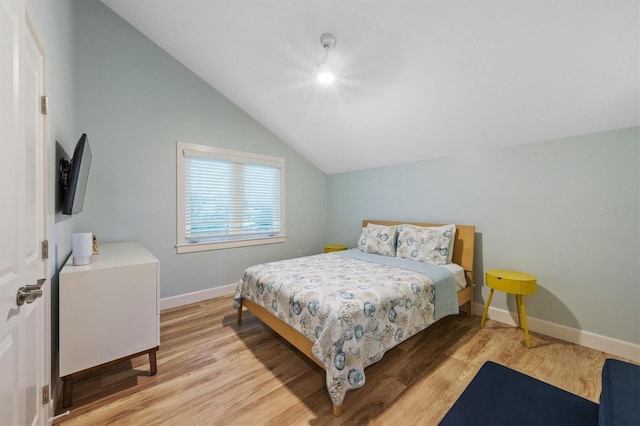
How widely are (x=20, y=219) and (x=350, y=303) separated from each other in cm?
165

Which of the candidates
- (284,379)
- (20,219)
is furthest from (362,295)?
(20,219)

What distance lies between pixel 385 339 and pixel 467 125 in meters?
2.28

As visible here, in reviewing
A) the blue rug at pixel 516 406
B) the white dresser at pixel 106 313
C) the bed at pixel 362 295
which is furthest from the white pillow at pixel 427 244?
the white dresser at pixel 106 313

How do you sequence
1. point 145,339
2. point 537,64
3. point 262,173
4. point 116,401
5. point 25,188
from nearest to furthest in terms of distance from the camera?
1. point 25,188
2. point 116,401
3. point 145,339
4. point 537,64
5. point 262,173

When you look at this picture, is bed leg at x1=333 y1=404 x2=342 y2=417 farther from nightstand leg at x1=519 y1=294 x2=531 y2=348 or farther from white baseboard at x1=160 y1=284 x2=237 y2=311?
white baseboard at x1=160 y1=284 x2=237 y2=311

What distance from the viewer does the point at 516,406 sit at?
109cm

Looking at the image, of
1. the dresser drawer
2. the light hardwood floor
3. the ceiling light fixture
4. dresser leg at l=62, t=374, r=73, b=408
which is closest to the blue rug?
the light hardwood floor

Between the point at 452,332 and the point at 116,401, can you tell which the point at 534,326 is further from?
the point at 116,401

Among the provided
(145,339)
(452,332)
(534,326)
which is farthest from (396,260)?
(145,339)

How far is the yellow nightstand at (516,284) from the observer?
7.39 ft

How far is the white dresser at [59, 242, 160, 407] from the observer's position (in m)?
1.54

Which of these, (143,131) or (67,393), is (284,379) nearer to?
(67,393)

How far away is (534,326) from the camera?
2523 millimetres

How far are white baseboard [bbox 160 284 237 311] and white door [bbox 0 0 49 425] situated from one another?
182 centimetres
